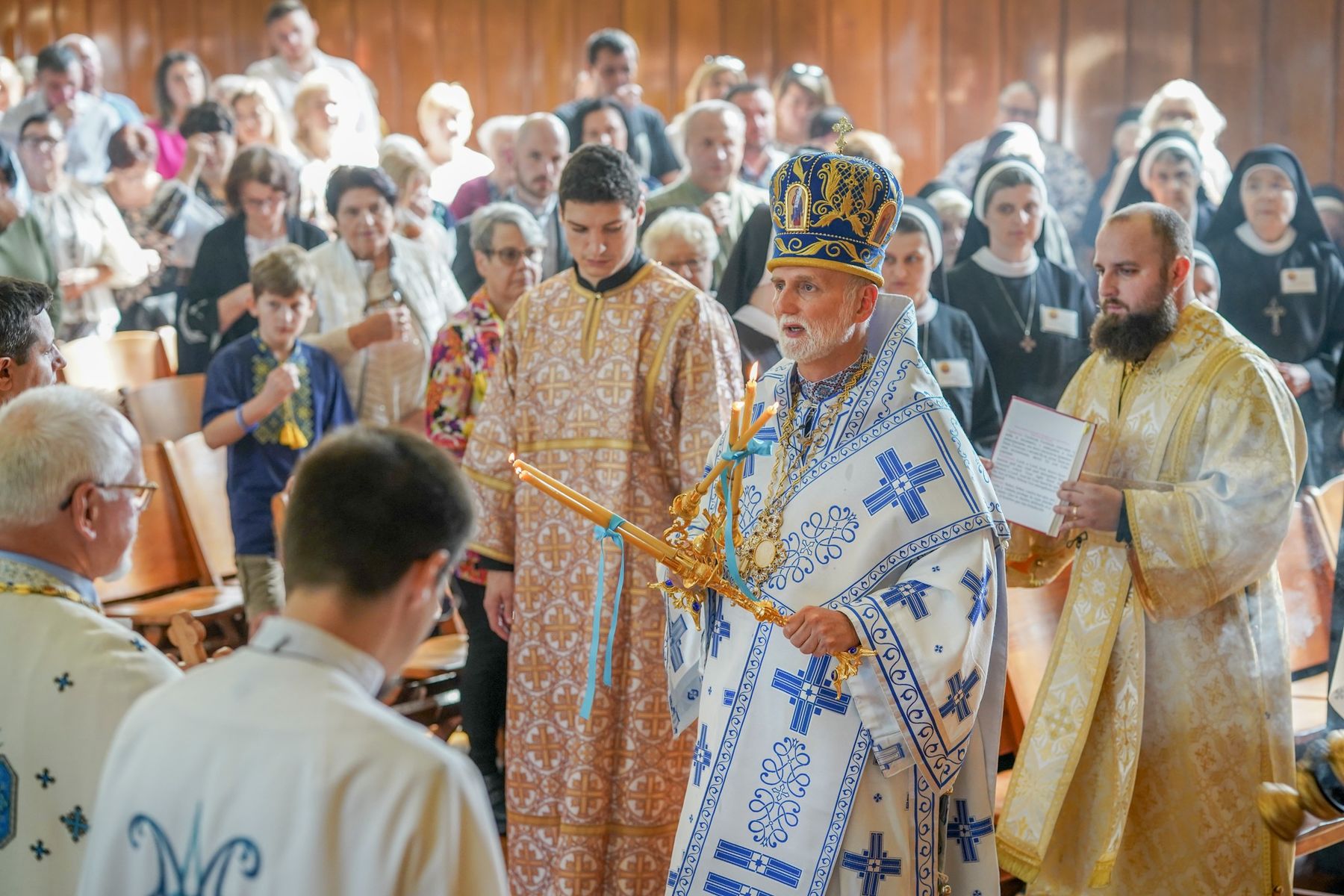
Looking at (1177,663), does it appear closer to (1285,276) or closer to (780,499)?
(780,499)

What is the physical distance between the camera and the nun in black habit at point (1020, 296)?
560cm

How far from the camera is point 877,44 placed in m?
10.5

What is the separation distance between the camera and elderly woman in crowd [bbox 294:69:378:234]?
731cm

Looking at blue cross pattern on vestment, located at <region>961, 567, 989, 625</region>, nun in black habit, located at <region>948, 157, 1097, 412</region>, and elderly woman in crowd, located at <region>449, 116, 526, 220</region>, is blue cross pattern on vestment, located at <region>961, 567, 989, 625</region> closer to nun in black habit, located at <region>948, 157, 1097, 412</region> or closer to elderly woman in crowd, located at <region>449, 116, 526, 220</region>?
nun in black habit, located at <region>948, 157, 1097, 412</region>

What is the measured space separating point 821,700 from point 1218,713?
132 cm

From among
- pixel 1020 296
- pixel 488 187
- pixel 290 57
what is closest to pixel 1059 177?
pixel 1020 296

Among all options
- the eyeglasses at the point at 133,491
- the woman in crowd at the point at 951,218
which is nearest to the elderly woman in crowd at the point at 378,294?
the woman in crowd at the point at 951,218

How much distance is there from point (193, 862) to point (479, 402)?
2.94 m

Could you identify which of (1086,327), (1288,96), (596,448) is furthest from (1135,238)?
(1288,96)

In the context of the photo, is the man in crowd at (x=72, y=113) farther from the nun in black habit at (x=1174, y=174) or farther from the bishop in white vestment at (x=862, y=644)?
the bishop in white vestment at (x=862, y=644)

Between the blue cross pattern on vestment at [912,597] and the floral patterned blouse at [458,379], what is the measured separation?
2069mm

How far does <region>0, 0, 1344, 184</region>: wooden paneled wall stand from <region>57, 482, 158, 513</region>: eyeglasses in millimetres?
8886

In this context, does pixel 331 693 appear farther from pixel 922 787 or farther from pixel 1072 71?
pixel 1072 71

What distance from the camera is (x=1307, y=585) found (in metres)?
4.77
